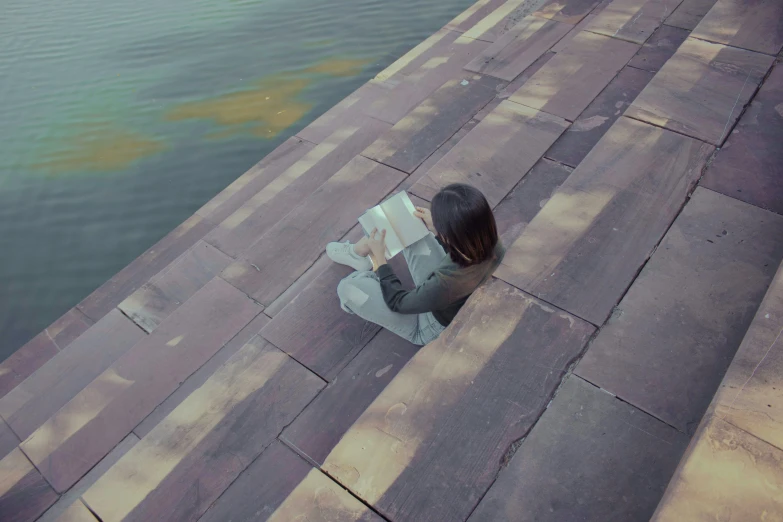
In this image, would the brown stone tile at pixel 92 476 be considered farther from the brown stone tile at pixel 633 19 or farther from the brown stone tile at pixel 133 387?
the brown stone tile at pixel 633 19

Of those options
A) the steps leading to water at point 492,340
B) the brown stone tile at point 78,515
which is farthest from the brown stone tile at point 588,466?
the brown stone tile at point 78,515

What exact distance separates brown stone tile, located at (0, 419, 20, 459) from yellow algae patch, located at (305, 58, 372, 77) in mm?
5646

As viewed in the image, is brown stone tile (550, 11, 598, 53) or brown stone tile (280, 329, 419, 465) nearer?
brown stone tile (280, 329, 419, 465)

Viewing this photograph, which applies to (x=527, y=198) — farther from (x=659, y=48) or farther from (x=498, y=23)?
(x=498, y=23)

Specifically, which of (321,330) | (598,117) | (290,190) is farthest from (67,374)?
(598,117)

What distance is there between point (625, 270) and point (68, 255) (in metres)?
5.57

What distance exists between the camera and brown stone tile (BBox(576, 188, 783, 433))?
205 cm

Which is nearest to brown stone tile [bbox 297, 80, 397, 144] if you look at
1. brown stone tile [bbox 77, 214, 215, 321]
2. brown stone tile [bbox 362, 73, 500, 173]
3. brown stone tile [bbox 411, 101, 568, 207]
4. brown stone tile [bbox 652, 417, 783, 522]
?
brown stone tile [bbox 362, 73, 500, 173]

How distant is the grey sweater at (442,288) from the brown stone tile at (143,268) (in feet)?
11.7

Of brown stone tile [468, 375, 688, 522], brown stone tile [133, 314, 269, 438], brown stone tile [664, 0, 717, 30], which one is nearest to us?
brown stone tile [468, 375, 688, 522]

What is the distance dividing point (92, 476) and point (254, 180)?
352cm

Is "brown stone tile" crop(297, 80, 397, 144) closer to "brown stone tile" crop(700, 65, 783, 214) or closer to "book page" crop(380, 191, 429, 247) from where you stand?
"book page" crop(380, 191, 429, 247)

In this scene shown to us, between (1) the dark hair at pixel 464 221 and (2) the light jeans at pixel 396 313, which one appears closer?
(1) the dark hair at pixel 464 221

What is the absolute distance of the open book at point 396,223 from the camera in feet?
8.36
